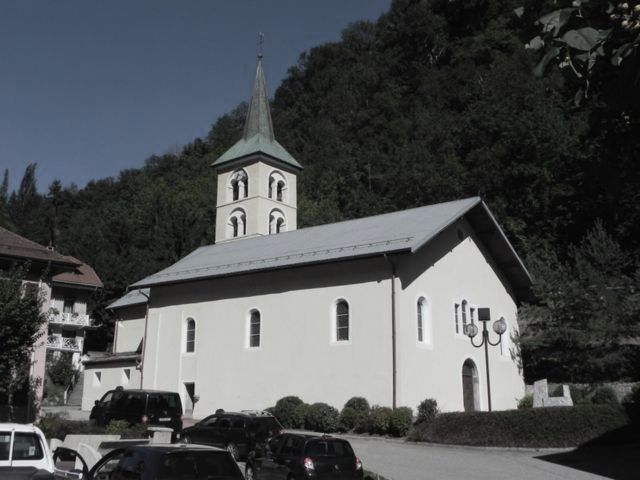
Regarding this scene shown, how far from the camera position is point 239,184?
4403cm

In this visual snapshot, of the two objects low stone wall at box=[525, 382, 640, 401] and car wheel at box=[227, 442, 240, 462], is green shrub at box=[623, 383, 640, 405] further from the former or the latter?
car wheel at box=[227, 442, 240, 462]

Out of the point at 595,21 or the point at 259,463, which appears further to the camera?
the point at 259,463

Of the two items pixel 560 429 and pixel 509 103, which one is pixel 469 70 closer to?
pixel 509 103

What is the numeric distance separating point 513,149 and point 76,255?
3905 centimetres

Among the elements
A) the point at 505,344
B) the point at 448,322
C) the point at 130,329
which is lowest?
the point at 505,344

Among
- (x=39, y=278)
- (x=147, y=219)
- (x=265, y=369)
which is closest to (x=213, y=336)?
(x=265, y=369)

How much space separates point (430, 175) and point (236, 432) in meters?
40.0

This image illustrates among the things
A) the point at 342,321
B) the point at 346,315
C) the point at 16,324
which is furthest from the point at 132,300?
the point at 16,324

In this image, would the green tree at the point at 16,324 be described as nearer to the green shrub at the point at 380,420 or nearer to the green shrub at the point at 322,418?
the green shrub at the point at 322,418

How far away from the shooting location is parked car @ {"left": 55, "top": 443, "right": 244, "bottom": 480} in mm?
8539

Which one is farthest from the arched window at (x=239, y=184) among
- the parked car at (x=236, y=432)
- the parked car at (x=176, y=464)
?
the parked car at (x=176, y=464)

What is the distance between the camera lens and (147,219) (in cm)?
7006

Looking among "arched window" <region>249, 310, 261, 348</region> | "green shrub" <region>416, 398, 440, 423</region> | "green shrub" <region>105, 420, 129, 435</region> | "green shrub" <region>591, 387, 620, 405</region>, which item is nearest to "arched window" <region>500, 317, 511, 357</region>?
"green shrub" <region>591, 387, 620, 405</region>

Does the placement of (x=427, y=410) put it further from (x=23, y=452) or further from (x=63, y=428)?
(x=23, y=452)
